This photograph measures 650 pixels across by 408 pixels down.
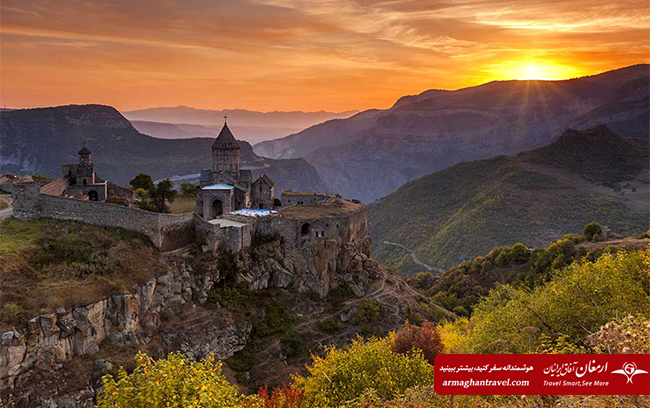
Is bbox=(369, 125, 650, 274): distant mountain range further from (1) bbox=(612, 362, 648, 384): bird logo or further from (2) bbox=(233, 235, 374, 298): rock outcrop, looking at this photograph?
(1) bbox=(612, 362, 648, 384): bird logo

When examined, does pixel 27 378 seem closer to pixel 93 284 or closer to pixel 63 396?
pixel 63 396

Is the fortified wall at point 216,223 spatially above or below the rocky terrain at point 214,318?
above

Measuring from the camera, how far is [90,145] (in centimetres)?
14100

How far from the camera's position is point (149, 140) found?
509 feet

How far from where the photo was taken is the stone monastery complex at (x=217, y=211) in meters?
33.8

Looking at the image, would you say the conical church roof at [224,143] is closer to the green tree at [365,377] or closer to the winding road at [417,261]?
the green tree at [365,377]

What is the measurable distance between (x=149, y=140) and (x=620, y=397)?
16245 cm

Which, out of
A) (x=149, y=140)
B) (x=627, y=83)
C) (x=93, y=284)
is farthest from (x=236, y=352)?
(x=627, y=83)

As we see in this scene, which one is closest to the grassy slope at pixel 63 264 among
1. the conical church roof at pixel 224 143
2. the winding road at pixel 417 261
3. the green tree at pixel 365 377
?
the green tree at pixel 365 377

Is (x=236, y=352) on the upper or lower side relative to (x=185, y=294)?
lower

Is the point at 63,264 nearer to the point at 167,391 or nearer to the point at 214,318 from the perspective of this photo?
the point at 214,318

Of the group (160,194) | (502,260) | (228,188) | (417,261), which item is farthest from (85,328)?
(417,261)

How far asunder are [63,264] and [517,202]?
258ft

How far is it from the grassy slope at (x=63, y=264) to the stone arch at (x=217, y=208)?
A: 11574 millimetres
